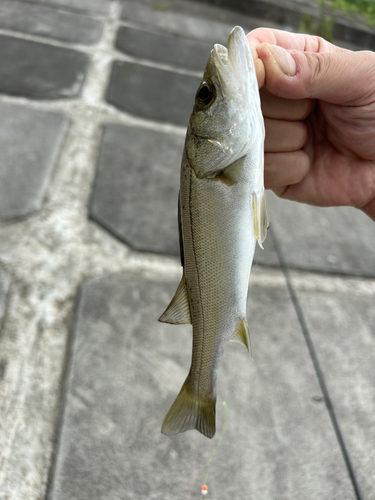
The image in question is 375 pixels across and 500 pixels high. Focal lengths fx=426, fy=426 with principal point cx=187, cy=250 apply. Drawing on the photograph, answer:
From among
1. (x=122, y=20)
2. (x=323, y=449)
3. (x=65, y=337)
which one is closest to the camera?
(x=323, y=449)

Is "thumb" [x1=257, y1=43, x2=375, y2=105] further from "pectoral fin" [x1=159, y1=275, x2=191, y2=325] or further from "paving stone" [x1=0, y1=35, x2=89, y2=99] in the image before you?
"paving stone" [x1=0, y1=35, x2=89, y2=99]

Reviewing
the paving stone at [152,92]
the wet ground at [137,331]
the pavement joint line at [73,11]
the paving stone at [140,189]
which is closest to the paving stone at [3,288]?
the wet ground at [137,331]

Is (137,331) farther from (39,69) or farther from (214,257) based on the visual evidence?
(39,69)

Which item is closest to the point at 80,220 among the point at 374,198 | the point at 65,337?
the point at 65,337

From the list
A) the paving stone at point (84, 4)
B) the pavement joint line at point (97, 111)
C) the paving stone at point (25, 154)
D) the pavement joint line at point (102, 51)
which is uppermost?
the paving stone at point (84, 4)

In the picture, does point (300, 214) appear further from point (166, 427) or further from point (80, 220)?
point (166, 427)

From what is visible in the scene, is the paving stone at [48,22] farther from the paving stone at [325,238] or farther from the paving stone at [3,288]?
the paving stone at [3,288]

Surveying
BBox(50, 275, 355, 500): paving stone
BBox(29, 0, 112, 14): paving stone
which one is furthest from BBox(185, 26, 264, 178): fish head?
BBox(29, 0, 112, 14): paving stone
